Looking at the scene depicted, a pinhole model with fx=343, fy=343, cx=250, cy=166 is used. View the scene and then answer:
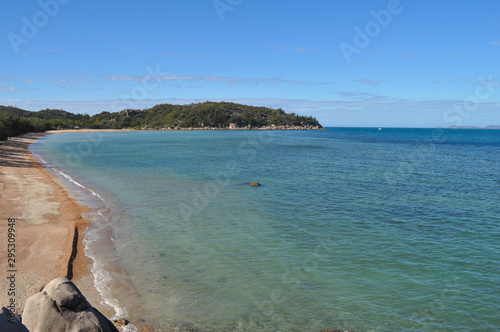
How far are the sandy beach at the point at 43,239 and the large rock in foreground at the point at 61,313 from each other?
8.13 feet

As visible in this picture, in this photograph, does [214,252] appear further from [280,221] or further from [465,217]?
[465,217]

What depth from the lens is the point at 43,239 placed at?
16.1 metres

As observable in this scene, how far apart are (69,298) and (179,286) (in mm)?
4990

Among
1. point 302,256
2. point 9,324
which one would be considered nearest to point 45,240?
point 9,324

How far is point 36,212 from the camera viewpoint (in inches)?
822

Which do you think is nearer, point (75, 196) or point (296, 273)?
point (296, 273)

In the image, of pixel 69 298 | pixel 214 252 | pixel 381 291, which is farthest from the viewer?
pixel 214 252

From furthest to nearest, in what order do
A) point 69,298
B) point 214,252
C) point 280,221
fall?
point 280,221 → point 214,252 → point 69,298

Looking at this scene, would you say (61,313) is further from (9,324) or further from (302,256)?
(302,256)

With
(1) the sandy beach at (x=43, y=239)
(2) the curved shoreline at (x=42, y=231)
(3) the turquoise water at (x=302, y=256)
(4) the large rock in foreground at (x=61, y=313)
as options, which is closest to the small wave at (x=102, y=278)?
(3) the turquoise water at (x=302, y=256)

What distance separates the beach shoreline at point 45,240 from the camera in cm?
1154

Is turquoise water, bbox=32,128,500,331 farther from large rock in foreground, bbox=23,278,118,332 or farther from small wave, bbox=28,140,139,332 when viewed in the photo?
large rock in foreground, bbox=23,278,118,332

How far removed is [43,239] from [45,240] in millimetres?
164

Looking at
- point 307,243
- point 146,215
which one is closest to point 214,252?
point 307,243
